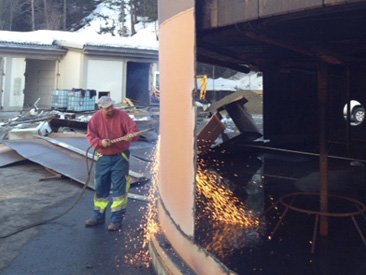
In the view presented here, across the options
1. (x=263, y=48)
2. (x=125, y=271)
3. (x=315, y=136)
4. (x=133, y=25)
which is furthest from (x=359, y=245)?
(x=133, y=25)

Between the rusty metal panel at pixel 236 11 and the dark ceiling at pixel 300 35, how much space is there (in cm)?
10

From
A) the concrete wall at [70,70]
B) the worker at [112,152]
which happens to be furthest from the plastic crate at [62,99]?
the worker at [112,152]

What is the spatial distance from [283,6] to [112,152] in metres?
3.06

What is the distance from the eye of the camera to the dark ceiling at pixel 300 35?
309 centimetres

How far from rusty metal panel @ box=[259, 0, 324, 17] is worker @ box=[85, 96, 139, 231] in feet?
8.94

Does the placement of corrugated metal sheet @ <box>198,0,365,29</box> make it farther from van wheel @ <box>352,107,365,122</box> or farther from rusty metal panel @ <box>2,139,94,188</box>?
van wheel @ <box>352,107,365,122</box>

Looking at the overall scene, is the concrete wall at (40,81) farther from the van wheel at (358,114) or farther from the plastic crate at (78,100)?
the van wheel at (358,114)

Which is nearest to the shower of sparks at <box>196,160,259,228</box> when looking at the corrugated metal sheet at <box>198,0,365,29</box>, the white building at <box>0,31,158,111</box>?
the corrugated metal sheet at <box>198,0,365,29</box>

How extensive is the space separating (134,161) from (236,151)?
2.52 metres

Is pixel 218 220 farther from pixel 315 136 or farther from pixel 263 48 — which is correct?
pixel 315 136

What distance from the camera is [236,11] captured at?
2.74 m

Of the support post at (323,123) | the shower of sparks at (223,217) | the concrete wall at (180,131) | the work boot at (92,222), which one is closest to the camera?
the concrete wall at (180,131)

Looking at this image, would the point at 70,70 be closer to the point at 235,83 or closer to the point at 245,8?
the point at 235,83

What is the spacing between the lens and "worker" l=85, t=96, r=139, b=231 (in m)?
4.84
